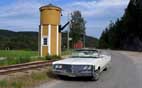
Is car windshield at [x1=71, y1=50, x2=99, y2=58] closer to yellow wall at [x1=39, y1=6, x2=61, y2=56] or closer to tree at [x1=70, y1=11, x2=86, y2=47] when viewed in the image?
yellow wall at [x1=39, y1=6, x2=61, y2=56]

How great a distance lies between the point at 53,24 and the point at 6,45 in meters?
67.4

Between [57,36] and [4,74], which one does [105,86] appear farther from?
[57,36]

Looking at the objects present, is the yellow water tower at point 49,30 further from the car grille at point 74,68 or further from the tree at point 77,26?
the tree at point 77,26

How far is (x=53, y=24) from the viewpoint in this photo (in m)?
37.9

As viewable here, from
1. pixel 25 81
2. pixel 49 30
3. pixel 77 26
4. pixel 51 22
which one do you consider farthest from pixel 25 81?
pixel 77 26

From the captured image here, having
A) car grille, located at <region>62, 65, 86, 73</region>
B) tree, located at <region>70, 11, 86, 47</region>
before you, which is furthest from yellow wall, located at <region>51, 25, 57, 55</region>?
tree, located at <region>70, 11, 86, 47</region>

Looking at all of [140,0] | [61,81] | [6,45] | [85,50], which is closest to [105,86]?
[61,81]

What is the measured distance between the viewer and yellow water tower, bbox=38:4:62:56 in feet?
124

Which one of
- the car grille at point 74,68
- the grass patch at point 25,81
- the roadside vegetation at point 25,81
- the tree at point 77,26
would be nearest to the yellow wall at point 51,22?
the roadside vegetation at point 25,81

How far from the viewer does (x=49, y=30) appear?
123ft

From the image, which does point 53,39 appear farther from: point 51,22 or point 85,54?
point 85,54

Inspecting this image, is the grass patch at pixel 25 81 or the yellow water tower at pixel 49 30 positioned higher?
the yellow water tower at pixel 49 30

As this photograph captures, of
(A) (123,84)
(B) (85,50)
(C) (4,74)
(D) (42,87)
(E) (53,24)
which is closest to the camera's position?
(D) (42,87)

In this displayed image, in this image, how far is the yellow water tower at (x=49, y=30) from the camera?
37812 millimetres
